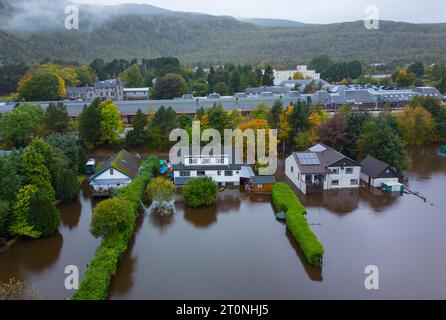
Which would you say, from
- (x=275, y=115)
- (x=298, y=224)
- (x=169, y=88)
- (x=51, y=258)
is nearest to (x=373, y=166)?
(x=298, y=224)

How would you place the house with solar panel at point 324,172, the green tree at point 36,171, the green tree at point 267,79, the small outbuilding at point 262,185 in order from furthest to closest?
the green tree at point 267,79, the small outbuilding at point 262,185, the house with solar panel at point 324,172, the green tree at point 36,171

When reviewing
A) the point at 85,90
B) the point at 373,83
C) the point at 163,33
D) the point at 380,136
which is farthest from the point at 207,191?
the point at 163,33

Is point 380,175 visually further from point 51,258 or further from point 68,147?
point 68,147

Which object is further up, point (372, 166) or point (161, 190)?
point (372, 166)

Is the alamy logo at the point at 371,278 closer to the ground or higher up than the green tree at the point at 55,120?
closer to the ground

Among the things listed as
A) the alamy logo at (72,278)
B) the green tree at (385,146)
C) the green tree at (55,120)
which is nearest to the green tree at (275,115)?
the green tree at (385,146)

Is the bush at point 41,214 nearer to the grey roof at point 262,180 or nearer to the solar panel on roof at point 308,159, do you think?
the grey roof at point 262,180

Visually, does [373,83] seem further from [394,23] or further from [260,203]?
[394,23]
